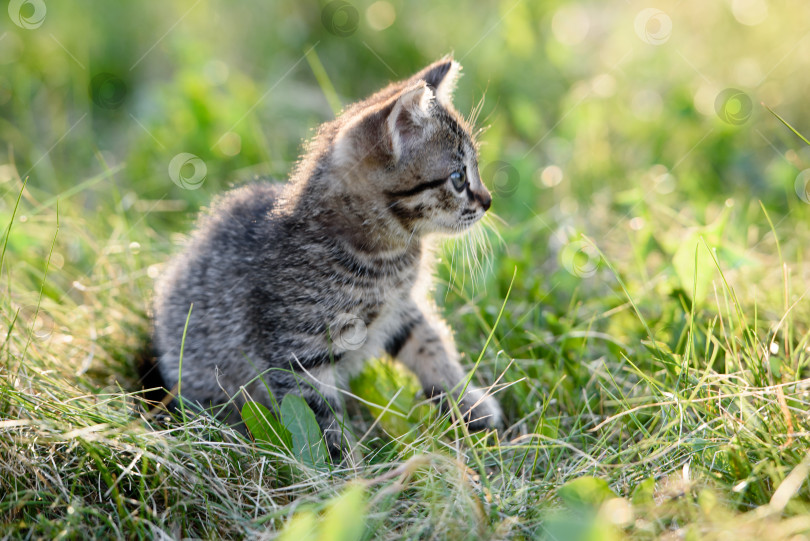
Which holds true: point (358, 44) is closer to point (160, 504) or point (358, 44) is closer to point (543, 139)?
point (543, 139)

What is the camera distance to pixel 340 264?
2.55m

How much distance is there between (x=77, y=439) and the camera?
1.98 metres

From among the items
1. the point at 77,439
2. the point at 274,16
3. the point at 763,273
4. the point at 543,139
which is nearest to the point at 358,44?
the point at 274,16

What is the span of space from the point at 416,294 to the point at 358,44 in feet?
9.60

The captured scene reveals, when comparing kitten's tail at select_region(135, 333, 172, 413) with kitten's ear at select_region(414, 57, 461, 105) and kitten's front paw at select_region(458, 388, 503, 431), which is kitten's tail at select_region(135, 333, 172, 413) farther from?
kitten's ear at select_region(414, 57, 461, 105)

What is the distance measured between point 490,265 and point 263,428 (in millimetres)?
1346

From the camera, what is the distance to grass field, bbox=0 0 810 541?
6.25ft

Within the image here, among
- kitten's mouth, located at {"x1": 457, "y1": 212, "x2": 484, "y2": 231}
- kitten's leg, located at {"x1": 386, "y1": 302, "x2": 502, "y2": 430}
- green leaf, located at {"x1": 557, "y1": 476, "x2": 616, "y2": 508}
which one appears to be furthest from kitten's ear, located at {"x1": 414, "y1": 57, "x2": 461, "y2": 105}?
green leaf, located at {"x1": 557, "y1": 476, "x2": 616, "y2": 508}

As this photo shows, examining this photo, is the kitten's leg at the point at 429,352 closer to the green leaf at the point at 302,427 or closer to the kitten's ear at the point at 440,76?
the green leaf at the point at 302,427

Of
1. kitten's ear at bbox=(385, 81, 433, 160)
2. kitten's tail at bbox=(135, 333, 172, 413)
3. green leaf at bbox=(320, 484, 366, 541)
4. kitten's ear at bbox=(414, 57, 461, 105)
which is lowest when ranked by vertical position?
kitten's tail at bbox=(135, 333, 172, 413)

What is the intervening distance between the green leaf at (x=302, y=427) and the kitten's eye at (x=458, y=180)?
3.29ft

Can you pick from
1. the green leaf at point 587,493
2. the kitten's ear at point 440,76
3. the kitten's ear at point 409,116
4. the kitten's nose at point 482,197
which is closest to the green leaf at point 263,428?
the green leaf at point 587,493

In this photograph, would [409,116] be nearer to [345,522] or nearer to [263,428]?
[263,428]

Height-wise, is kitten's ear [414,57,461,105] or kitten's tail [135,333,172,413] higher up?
kitten's ear [414,57,461,105]
